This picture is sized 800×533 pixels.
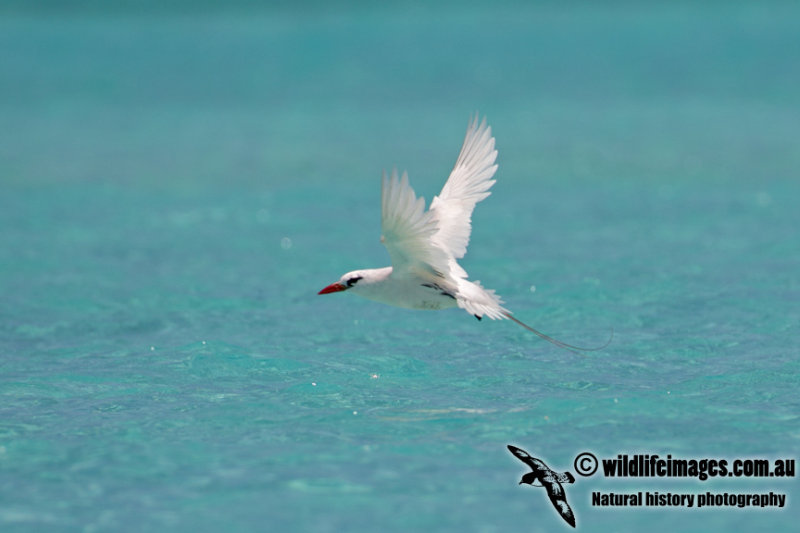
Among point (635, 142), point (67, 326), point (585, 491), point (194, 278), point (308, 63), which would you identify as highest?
point (308, 63)

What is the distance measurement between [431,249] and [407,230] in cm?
36

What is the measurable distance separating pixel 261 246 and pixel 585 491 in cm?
913

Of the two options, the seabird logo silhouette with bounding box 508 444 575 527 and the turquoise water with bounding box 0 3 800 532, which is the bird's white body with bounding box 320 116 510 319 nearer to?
the turquoise water with bounding box 0 3 800 532

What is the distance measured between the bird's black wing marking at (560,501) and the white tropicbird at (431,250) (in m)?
1.39

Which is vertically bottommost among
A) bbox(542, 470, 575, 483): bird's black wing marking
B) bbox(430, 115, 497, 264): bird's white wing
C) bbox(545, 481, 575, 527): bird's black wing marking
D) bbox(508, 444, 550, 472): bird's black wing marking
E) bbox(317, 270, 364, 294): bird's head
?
bbox(545, 481, 575, 527): bird's black wing marking

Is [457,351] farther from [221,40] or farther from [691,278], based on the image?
[221,40]

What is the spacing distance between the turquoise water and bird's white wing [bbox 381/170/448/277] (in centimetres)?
115

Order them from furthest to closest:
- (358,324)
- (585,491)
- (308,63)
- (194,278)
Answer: (308,63) → (194,278) → (358,324) → (585,491)

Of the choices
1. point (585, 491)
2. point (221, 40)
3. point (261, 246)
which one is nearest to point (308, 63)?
point (221, 40)

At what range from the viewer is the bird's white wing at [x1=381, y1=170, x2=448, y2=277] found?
22.9 feet

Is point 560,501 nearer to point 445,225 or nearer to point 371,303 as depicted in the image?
point 445,225

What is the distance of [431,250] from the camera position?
7582mm

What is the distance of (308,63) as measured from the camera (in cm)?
3131

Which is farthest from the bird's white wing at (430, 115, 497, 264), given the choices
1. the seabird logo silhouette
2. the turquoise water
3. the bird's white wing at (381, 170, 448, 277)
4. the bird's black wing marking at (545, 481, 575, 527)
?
the bird's black wing marking at (545, 481, 575, 527)
